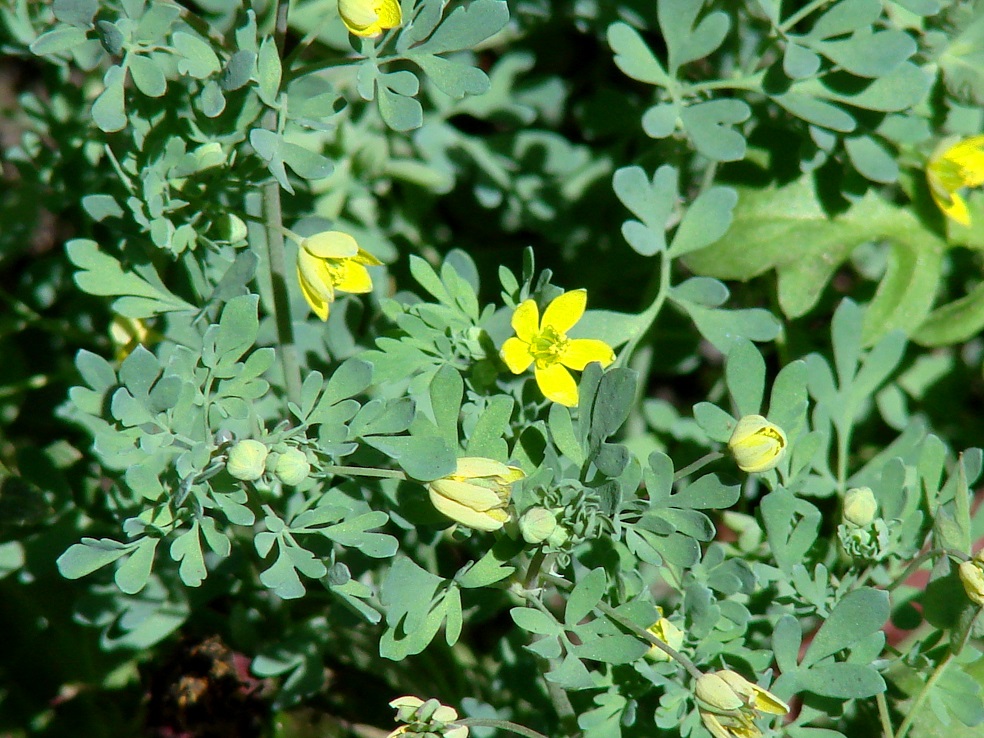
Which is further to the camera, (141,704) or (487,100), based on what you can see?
(487,100)

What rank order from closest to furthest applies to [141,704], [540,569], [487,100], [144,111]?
1. [540,569]
2. [144,111]
3. [141,704]
4. [487,100]

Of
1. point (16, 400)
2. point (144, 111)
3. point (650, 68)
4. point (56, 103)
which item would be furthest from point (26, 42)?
point (650, 68)

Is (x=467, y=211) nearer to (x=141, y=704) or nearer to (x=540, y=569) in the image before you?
(x=540, y=569)

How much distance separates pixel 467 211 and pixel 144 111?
3.32ft

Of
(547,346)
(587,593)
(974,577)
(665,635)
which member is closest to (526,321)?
(547,346)

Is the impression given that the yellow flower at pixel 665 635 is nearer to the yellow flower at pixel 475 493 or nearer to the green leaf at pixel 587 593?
the green leaf at pixel 587 593

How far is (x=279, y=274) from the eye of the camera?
1594 mm

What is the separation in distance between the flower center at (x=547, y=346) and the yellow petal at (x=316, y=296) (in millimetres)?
320

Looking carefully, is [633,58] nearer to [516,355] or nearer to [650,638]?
[516,355]

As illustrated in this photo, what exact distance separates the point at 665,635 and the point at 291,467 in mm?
616

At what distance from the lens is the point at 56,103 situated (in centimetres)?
199

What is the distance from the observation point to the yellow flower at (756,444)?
1.35 meters

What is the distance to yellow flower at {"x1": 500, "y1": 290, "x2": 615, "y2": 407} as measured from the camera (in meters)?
1.44

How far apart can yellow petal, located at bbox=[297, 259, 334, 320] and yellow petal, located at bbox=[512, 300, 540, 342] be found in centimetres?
28
